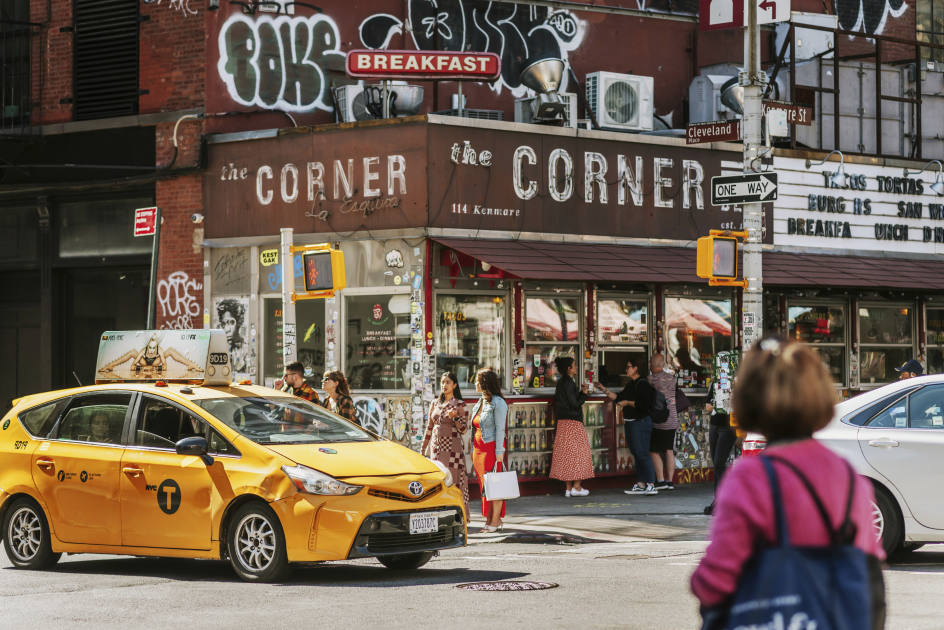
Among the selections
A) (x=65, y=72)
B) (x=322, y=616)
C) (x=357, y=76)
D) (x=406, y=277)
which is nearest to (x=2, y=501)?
(x=322, y=616)

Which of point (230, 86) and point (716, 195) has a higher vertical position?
point (230, 86)

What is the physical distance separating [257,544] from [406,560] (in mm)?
1414

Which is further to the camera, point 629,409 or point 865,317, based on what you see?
point 865,317

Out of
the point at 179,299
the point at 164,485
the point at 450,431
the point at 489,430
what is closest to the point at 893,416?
the point at 489,430

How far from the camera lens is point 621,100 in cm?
2092

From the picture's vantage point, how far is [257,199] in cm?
1931

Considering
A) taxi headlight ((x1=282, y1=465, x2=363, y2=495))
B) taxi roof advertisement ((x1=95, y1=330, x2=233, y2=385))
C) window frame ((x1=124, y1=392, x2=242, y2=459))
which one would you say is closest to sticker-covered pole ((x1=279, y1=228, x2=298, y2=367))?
taxi roof advertisement ((x1=95, y1=330, x2=233, y2=385))

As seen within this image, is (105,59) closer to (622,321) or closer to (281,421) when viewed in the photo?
(622,321)

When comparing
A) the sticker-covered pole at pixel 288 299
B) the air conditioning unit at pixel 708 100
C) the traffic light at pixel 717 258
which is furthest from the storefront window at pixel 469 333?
the air conditioning unit at pixel 708 100

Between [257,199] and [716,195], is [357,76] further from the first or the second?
[716,195]

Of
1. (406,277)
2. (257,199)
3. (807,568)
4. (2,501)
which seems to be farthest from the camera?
(257,199)

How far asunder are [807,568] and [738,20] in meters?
16.9

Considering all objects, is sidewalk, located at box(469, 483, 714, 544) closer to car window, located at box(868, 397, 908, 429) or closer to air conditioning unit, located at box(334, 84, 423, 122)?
car window, located at box(868, 397, 908, 429)

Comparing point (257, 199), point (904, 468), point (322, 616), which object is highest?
point (257, 199)
